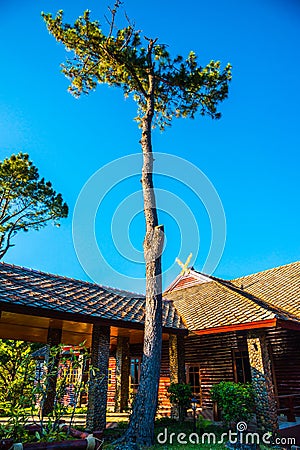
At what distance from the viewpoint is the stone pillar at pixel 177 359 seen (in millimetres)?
11680

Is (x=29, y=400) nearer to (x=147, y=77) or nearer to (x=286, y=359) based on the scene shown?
(x=286, y=359)

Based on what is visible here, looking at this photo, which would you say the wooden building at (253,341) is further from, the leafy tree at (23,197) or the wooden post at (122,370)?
the leafy tree at (23,197)

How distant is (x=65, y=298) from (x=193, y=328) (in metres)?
4.57

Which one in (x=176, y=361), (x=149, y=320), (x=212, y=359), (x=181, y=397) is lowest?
(x=181, y=397)

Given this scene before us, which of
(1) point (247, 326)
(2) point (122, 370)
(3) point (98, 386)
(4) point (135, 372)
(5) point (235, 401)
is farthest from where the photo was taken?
(4) point (135, 372)

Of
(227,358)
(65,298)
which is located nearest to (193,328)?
(227,358)

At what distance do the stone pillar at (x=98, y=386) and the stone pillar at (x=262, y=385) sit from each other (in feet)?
13.9

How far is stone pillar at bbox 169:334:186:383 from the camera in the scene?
11680 millimetres

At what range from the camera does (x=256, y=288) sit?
14.7 meters

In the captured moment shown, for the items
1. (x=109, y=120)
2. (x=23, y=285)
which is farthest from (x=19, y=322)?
(x=109, y=120)

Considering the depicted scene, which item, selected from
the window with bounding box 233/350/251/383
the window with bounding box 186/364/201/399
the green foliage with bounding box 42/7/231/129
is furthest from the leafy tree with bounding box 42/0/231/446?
the window with bounding box 186/364/201/399

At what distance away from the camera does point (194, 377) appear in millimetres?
13086

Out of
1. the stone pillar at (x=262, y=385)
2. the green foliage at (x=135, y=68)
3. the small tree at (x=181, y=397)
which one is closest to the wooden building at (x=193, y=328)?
the stone pillar at (x=262, y=385)

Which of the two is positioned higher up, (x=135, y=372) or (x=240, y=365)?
(x=240, y=365)
